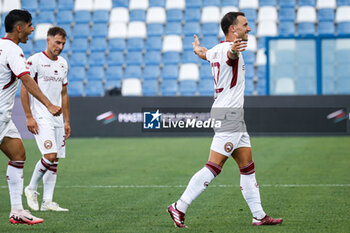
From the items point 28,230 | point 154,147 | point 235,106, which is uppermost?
point 235,106

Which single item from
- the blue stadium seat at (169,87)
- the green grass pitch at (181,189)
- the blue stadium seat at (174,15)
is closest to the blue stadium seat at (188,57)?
the blue stadium seat at (169,87)

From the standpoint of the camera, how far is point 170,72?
23.0 m

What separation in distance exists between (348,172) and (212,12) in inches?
581

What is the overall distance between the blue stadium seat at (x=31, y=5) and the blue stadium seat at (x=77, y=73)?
390 centimetres

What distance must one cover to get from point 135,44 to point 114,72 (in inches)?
62.0

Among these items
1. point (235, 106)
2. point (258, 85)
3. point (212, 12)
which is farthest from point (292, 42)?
point (235, 106)

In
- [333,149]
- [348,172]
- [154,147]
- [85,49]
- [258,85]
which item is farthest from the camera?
[85,49]

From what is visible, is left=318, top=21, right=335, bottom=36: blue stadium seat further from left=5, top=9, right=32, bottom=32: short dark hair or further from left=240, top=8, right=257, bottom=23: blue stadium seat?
left=5, top=9, right=32, bottom=32: short dark hair

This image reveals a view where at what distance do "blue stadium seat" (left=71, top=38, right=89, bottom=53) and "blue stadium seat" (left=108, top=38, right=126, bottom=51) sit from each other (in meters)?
0.95

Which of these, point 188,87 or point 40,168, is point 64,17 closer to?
point 188,87

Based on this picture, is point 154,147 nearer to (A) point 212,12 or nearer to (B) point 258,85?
(B) point 258,85

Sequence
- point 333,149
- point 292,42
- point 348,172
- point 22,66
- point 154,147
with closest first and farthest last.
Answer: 1. point 22,66
2. point 348,172
3. point 333,149
4. point 154,147
5. point 292,42

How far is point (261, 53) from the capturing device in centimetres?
2288

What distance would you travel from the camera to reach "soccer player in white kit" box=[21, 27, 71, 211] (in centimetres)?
724
